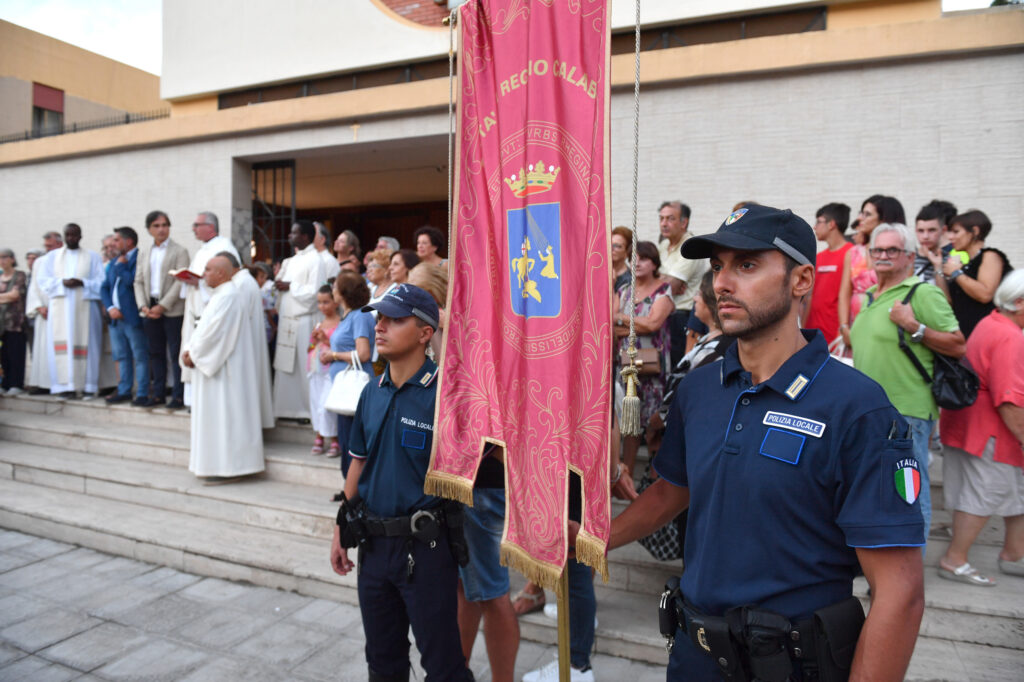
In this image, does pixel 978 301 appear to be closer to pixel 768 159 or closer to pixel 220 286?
pixel 768 159

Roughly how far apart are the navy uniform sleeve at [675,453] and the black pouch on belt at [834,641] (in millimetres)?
507

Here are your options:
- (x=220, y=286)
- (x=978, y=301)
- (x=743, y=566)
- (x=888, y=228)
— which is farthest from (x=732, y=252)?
(x=220, y=286)

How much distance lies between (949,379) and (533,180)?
2760 mm

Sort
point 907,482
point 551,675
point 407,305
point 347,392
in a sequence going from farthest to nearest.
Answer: point 347,392, point 551,675, point 407,305, point 907,482

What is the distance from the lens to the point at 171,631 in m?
3.96

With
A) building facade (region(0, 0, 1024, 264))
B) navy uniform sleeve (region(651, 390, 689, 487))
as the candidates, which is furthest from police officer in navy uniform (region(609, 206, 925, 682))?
building facade (region(0, 0, 1024, 264))

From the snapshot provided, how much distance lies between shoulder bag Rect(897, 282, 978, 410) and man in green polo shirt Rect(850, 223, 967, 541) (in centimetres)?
2

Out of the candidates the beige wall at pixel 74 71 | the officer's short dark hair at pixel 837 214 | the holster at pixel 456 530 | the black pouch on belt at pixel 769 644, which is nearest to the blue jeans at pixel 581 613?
the holster at pixel 456 530

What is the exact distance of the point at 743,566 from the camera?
1.53 m

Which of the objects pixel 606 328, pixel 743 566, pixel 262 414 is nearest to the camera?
pixel 743 566

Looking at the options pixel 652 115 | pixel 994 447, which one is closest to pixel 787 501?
pixel 994 447

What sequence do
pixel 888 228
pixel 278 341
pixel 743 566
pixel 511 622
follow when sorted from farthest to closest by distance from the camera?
pixel 278 341
pixel 888 228
pixel 511 622
pixel 743 566

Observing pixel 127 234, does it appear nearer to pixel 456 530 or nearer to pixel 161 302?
pixel 161 302

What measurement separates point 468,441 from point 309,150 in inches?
342
